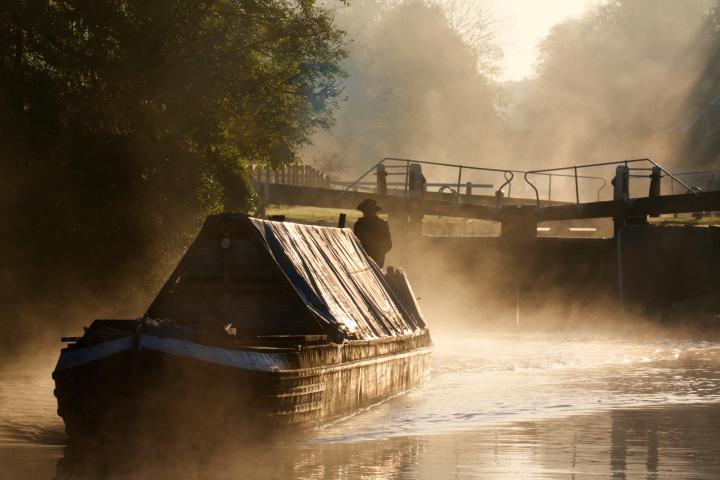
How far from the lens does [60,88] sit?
86.3 feet

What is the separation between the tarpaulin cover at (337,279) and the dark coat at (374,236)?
6.26 feet

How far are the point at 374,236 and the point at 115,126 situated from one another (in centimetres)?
537

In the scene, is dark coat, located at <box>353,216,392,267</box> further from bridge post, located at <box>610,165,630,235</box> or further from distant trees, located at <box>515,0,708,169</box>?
distant trees, located at <box>515,0,708,169</box>

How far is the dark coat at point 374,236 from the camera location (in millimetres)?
25234

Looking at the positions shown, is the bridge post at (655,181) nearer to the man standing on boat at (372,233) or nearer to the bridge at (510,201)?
the bridge at (510,201)

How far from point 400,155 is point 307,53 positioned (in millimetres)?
63764

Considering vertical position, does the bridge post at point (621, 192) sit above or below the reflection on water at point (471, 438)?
above

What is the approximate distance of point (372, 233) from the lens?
25.3 m

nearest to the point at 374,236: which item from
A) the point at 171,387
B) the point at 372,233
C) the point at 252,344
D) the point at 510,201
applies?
the point at 372,233

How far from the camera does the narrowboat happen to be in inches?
541

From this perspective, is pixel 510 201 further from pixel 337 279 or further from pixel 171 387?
pixel 171 387

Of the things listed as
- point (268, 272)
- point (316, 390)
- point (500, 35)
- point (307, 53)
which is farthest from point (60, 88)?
point (500, 35)

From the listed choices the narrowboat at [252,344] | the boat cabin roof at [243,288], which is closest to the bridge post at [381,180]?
the narrowboat at [252,344]

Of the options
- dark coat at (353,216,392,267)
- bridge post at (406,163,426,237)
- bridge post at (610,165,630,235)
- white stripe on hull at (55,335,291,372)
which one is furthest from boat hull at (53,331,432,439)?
bridge post at (406,163,426,237)
